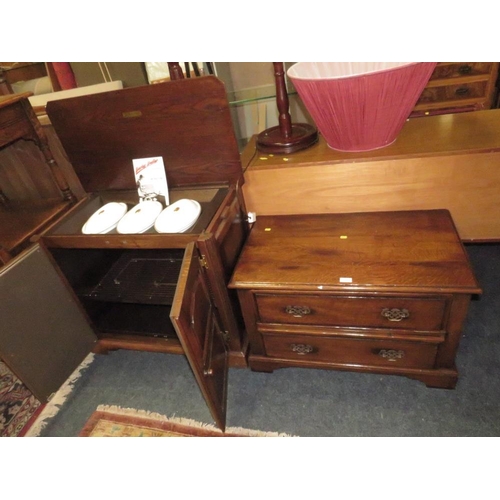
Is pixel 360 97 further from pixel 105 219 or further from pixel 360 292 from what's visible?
pixel 105 219

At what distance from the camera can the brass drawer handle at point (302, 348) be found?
108 centimetres

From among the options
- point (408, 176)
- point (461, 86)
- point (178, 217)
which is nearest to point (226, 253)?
point (178, 217)

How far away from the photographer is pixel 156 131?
3.52ft

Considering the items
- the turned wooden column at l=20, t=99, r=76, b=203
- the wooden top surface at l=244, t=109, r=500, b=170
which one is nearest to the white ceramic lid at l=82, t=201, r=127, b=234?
the turned wooden column at l=20, t=99, r=76, b=203

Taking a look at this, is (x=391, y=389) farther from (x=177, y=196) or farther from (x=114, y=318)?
(x=114, y=318)

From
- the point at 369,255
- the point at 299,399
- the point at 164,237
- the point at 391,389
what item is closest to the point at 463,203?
the point at 369,255

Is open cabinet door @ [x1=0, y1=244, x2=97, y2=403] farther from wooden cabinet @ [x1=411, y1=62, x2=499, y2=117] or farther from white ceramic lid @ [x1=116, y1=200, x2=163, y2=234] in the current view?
wooden cabinet @ [x1=411, y1=62, x2=499, y2=117]

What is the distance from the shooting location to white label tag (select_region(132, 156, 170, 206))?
3.75 feet

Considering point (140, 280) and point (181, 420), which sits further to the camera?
point (140, 280)

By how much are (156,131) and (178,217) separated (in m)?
0.31

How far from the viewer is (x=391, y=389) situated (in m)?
1.08

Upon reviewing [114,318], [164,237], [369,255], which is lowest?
[114,318]

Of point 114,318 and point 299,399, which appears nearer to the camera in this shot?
point 299,399
